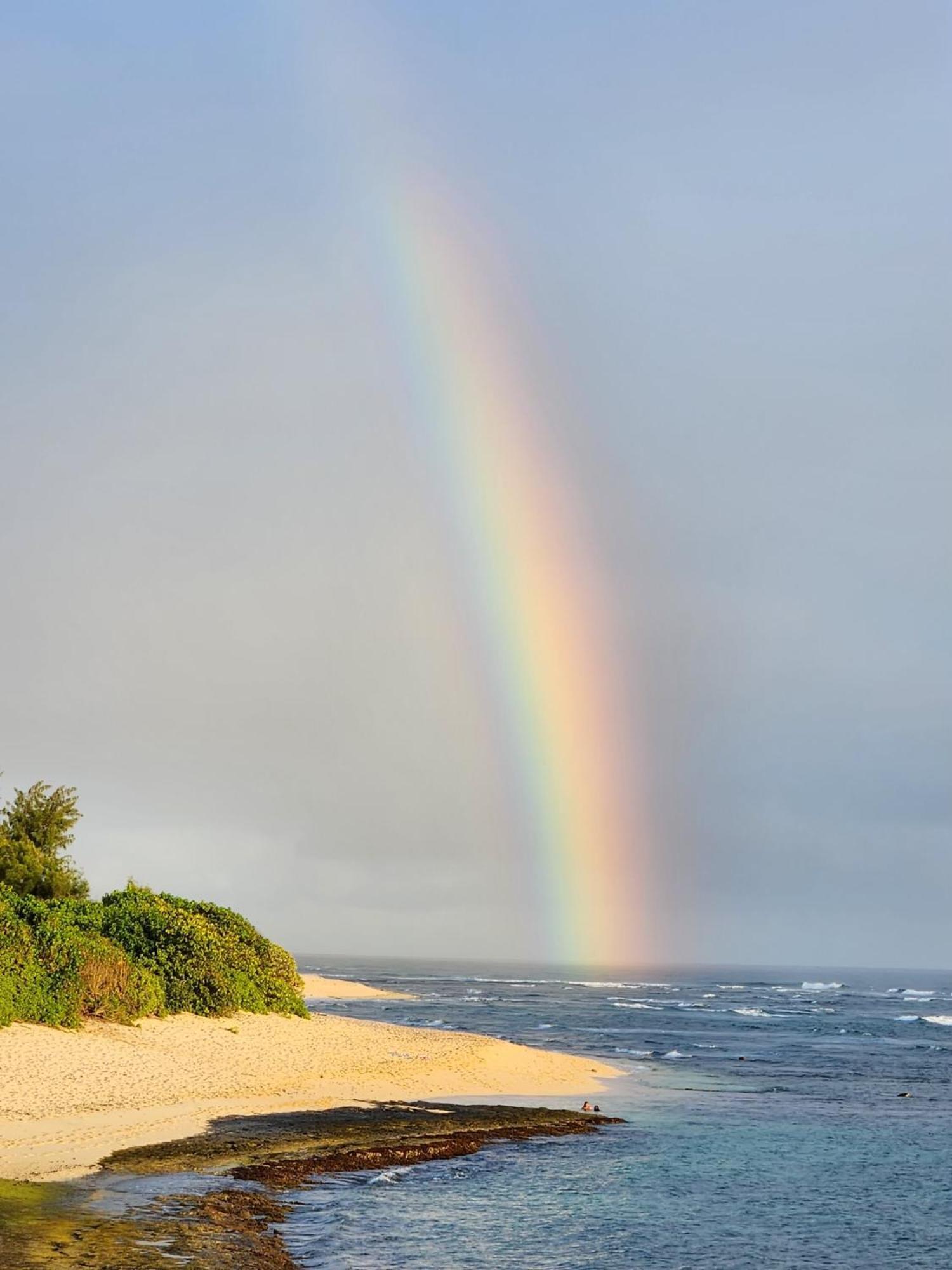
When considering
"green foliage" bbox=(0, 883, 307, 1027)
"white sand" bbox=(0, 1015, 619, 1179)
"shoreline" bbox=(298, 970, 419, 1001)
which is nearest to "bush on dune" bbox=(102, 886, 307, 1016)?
"green foliage" bbox=(0, 883, 307, 1027)

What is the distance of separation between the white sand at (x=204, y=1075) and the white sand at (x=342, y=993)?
147ft

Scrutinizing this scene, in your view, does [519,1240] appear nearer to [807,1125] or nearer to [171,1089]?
[171,1089]

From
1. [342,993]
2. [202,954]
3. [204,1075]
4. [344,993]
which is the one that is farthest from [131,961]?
[344,993]

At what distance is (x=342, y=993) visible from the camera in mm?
103062

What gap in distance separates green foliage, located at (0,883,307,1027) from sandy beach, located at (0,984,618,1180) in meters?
0.94

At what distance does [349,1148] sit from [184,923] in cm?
2498

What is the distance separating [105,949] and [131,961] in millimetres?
3518

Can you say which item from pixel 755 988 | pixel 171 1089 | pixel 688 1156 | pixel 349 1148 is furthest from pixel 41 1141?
pixel 755 988

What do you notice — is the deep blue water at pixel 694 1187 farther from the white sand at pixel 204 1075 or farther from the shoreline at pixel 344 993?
the shoreline at pixel 344 993

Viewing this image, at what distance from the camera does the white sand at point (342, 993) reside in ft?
318

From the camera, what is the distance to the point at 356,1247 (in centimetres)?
1878

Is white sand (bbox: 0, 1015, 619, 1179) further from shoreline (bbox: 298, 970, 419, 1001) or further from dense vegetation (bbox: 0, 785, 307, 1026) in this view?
shoreline (bbox: 298, 970, 419, 1001)

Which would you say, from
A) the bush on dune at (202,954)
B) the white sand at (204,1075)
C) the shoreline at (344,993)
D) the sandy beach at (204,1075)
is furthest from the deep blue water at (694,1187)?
the shoreline at (344,993)

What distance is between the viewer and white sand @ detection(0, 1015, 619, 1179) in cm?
2428
